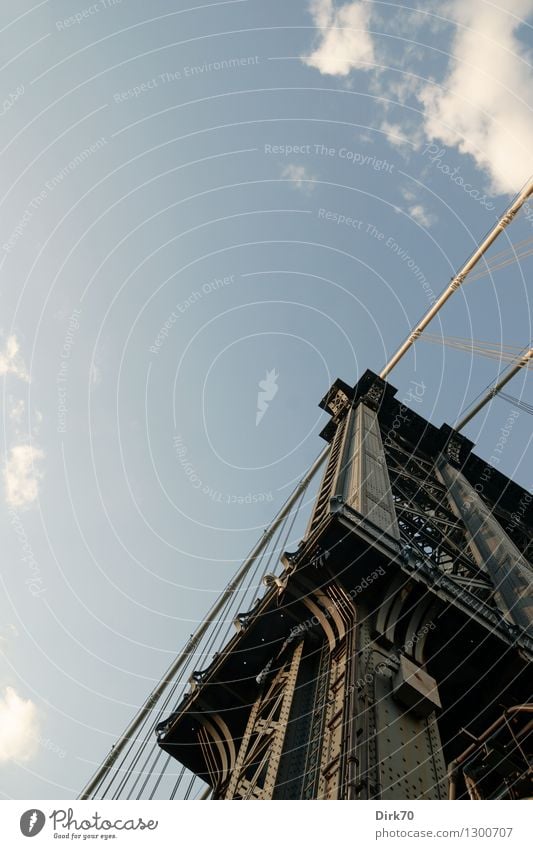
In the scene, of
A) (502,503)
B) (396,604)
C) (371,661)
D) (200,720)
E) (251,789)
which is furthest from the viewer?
(502,503)

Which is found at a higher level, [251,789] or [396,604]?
[396,604]

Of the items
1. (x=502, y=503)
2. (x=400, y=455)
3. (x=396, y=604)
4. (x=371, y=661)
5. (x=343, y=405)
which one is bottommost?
(x=371, y=661)

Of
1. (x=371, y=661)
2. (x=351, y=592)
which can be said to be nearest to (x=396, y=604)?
(x=351, y=592)

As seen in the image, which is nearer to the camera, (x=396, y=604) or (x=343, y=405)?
(x=396, y=604)

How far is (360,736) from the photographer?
9.15m

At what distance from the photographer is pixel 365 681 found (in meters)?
10.2

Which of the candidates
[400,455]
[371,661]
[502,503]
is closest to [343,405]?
[400,455]

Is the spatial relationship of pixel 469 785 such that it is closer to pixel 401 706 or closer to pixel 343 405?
pixel 401 706

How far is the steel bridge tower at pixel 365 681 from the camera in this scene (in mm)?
9336

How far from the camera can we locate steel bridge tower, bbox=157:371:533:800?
9.34 meters

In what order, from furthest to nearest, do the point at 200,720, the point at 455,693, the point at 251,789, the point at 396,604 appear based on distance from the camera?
the point at 200,720 → the point at 455,693 → the point at 396,604 → the point at 251,789

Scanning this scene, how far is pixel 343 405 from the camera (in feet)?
113

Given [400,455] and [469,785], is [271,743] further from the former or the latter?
[400,455]

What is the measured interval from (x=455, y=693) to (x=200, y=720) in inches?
230
